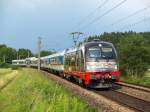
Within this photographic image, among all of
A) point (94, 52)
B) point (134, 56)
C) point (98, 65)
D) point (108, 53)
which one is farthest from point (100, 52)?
point (134, 56)

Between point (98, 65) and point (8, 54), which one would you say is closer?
point (98, 65)

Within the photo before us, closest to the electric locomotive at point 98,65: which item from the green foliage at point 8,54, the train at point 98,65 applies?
the train at point 98,65

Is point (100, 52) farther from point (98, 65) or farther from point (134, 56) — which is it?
point (134, 56)

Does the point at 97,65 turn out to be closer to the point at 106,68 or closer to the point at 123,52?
the point at 106,68

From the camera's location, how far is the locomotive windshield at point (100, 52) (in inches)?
961

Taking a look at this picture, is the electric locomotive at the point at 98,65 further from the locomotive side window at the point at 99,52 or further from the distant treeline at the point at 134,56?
the distant treeline at the point at 134,56

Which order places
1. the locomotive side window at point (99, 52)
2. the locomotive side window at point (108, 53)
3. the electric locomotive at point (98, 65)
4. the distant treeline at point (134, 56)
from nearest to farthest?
the electric locomotive at point (98, 65), the locomotive side window at point (99, 52), the locomotive side window at point (108, 53), the distant treeline at point (134, 56)

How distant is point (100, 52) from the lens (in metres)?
24.6

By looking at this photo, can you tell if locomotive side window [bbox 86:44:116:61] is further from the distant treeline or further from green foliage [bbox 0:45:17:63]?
green foliage [bbox 0:45:17:63]

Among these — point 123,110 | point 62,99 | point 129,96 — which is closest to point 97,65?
point 129,96

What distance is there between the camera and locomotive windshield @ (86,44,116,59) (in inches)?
961

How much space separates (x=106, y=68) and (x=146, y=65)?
60.0ft

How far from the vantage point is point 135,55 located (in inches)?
1668

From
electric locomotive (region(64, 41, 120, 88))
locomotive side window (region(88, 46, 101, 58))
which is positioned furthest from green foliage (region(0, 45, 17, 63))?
locomotive side window (region(88, 46, 101, 58))
